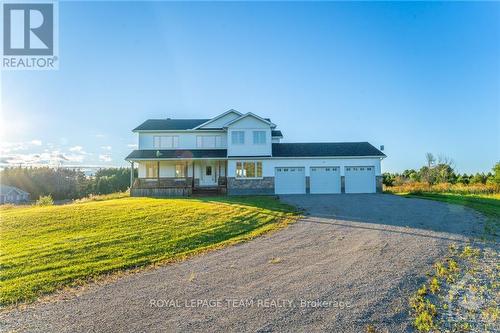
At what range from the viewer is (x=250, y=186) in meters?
24.7

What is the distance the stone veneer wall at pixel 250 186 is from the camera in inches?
970

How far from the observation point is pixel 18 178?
2491 inches

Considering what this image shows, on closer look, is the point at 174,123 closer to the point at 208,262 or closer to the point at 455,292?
the point at 208,262

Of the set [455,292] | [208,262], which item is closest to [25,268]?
[208,262]

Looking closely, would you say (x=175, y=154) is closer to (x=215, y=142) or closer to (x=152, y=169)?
(x=152, y=169)

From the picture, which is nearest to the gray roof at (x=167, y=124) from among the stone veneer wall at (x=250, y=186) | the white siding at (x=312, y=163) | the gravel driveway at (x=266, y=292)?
the white siding at (x=312, y=163)

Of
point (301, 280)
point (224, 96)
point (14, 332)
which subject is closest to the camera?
point (14, 332)

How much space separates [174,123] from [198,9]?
17.0 m

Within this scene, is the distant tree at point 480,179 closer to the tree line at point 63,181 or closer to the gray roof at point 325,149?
the gray roof at point 325,149

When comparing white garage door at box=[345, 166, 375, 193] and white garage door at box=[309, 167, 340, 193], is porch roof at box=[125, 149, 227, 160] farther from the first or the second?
white garage door at box=[345, 166, 375, 193]

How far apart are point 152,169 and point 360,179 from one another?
60.9ft

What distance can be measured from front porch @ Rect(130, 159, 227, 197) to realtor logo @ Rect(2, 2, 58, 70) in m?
14.8

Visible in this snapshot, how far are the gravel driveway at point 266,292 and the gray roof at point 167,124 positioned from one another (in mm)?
21311

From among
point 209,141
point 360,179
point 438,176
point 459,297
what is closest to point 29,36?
point 459,297
